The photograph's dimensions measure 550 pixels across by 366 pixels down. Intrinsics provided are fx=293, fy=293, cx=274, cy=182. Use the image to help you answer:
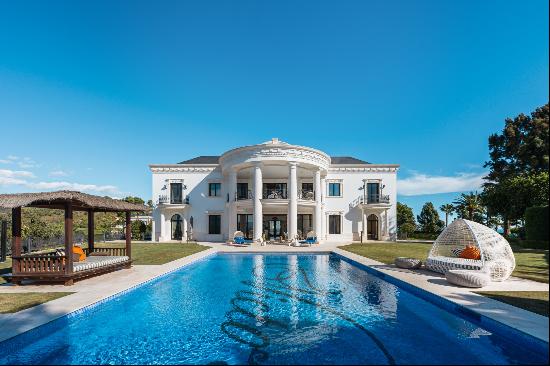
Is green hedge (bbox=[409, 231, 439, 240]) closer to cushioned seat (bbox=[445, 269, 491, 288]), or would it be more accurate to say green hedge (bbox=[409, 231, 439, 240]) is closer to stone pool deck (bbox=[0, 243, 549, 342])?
stone pool deck (bbox=[0, 243, 549, 342])

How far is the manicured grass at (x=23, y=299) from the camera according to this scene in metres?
6.71

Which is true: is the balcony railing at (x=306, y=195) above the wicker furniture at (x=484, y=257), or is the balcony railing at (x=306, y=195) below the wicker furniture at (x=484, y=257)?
above

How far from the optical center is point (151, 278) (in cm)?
1027

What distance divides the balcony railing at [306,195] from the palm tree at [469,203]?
18.6 meters

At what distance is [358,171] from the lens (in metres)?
28.5

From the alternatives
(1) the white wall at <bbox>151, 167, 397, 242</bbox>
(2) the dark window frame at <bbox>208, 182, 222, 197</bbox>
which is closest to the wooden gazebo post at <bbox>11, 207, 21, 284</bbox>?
(1) the white wall at <bbox>151, 167, 397, 242</bbox>

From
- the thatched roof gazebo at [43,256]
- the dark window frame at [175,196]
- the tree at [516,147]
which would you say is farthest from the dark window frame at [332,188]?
the thatched roof gazebo at [43,256]

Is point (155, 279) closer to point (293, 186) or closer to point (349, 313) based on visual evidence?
point (349, 313)

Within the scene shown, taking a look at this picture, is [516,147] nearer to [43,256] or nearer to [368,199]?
[368,199]

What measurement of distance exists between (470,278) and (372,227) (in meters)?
21.2

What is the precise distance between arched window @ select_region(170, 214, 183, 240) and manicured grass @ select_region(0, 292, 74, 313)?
2057 cm

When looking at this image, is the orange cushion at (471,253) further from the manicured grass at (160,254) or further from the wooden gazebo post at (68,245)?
the wooden gazebo post at (68,245)

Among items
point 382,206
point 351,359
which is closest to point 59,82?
point 351,359

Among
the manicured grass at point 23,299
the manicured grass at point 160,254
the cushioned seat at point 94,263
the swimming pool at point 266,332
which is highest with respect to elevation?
the cushioned seat at point 94,263
